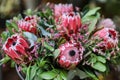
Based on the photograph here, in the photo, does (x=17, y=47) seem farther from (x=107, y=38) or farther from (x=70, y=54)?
(x=107, y=38)

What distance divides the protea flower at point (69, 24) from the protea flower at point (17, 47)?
0.11 meters

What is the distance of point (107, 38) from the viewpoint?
0.79 metres

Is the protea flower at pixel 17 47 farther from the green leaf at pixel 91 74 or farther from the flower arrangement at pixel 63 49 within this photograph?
the green leaf at pixel 91 74

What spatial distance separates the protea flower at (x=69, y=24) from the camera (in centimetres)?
77

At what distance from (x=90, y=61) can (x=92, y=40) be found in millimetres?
62

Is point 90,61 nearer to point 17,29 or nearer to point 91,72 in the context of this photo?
point 91,72

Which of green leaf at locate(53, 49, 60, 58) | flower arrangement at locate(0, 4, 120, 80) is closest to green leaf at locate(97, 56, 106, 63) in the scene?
flower arrangement at locate(0, 4, 120, 80)

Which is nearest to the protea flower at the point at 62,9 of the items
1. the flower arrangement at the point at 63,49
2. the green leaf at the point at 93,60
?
the flower arrangement at the point at 63,49

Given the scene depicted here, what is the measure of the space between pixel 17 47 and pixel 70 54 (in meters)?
0.14

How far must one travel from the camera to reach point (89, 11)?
894mm

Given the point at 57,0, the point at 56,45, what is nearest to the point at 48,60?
the point at 56,45

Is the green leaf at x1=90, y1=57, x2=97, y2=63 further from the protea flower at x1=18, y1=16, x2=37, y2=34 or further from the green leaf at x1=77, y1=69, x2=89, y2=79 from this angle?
the protea flower at x1=18, y1=16, x2=37, y2=34

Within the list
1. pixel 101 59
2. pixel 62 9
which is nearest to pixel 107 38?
pixel 101 59

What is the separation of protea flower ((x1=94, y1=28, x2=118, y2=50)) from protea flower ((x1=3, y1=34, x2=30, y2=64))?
21cm
